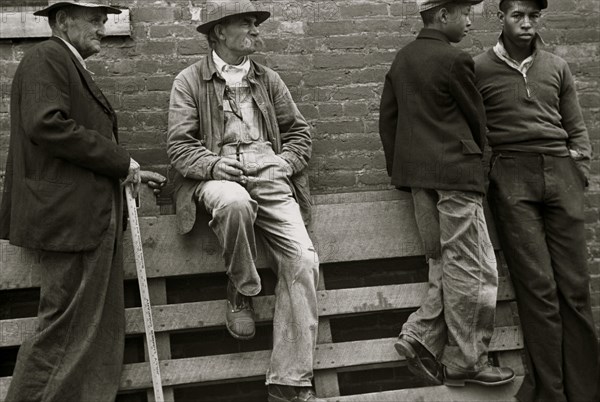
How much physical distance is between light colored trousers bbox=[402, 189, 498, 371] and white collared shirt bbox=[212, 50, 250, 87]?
47.7 inches

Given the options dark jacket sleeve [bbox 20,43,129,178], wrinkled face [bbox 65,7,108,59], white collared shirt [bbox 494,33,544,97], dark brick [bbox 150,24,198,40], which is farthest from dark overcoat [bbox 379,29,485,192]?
wrinkled face [bbox 65,7,108,59]

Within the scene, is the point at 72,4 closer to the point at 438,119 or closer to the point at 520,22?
the point at 438,119

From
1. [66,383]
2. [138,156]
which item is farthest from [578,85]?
[66,383]

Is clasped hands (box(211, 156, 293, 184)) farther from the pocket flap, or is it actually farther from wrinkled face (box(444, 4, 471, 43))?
wrinkled face (box(444, 4, 471, 43))

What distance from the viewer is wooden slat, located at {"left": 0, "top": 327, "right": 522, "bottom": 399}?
477 cm

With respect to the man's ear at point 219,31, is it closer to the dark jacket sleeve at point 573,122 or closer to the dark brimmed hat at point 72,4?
the dark brimmed hat at point 72,4

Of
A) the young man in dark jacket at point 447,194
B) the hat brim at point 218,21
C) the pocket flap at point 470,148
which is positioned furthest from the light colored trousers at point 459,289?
the hat brim at point 218,21

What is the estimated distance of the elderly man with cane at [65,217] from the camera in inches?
→ 172

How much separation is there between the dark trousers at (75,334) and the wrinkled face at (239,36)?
1.18m

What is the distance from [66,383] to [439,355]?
2033 mm

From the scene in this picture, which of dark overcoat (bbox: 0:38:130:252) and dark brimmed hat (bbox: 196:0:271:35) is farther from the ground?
dark brimmed hat (bbox: 196:0:271:35)

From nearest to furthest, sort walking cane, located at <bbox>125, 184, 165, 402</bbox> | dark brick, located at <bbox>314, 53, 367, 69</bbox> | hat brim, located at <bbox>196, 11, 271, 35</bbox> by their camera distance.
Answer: walking cane, located at <bbox>125, 184, 165, 402</bbox>
hat brim, located at <bbox>196, 11, 271, 35</bbox>
dark brick, located at <bbox>314, 53, 367, 69</bbox>

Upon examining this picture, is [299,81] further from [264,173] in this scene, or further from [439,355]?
[439,355]

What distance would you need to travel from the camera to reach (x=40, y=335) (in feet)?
14.3
